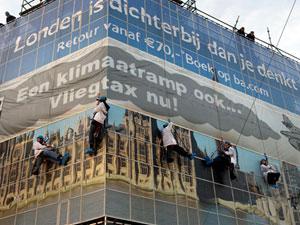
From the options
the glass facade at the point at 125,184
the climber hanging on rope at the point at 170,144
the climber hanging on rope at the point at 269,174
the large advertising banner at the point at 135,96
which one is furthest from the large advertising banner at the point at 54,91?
the climber hanging on rope at the point at 269,174

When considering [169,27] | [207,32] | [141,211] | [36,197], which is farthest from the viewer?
[207,32]

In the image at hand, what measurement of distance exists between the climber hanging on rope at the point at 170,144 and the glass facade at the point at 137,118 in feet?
0.56

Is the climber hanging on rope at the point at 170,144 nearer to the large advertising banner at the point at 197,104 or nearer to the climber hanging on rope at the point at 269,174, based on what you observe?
the large advertising banner at the point at 197,104

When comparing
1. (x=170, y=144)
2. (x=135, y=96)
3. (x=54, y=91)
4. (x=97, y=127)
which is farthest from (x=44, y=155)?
(x=170, y=144)

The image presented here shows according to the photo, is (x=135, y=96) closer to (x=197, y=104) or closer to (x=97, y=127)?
(x=97, y=127)

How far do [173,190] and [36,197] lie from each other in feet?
14.0

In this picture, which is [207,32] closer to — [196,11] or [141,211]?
[196,11]

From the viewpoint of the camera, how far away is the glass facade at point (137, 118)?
48.0 feet

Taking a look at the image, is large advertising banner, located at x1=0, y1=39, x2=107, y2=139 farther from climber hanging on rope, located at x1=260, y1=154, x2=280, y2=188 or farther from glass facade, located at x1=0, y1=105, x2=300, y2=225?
climber hanging on rope, located at x1=260, y1=154, x2=280, y2=188

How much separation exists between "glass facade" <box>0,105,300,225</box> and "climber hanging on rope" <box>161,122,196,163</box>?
0.19 m

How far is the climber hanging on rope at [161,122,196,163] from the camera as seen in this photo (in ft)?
51.8

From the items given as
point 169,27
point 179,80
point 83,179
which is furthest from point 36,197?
point 169,27

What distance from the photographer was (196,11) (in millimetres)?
22203

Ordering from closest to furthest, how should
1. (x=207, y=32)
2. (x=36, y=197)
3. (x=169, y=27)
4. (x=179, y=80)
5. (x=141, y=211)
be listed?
(x=141, y=211)
(x=36, y=197)
(x=179, y=80)
(x=169, y=27)
(x=207, y=32)
